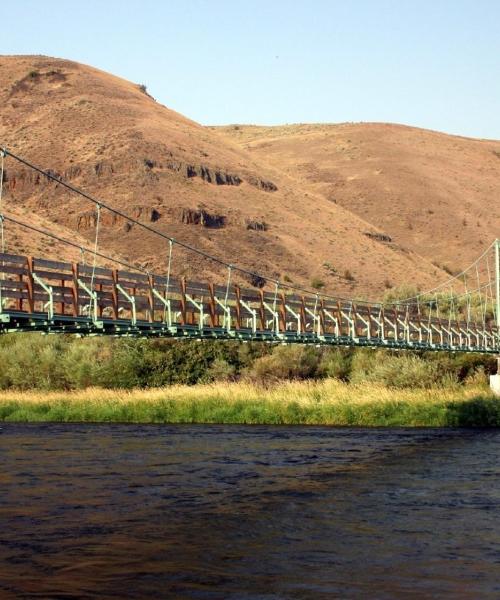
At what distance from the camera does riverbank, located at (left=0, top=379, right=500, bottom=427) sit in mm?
35062

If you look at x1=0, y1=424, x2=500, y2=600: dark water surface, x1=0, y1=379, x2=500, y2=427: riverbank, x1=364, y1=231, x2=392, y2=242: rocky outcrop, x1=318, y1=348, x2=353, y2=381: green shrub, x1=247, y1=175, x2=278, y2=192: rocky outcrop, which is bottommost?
x1=0, y1=424, x2=500, y2=600: dark water surface

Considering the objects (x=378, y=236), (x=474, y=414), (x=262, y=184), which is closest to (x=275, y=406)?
(x=474, y=414)

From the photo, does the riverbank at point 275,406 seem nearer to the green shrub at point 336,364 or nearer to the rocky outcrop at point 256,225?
the green shrub at point 336,364

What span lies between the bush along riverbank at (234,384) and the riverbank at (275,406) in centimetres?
4

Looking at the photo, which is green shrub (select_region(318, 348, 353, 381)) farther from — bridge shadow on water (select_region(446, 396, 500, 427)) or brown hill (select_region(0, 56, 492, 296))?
brown hill (select_region(0, 56, 492, 296))

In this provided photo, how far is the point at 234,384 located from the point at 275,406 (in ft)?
13.9

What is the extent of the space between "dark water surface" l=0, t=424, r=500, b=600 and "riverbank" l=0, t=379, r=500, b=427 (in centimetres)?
627

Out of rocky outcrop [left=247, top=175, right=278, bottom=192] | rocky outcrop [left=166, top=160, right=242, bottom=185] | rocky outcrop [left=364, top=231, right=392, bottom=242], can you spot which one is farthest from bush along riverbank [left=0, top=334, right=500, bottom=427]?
rocky outcrop [left=364, top=231, right=392, bottom=242]

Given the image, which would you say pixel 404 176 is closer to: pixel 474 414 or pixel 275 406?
pixel 275 406

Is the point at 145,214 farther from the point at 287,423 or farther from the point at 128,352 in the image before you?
the point at 287,423

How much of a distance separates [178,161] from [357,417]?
196ft

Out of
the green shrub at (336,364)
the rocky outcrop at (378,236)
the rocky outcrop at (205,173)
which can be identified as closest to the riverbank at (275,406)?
the green shrub at (336,364)

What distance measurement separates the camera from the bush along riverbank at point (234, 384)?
35.5 m

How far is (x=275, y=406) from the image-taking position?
36000 millimetres
